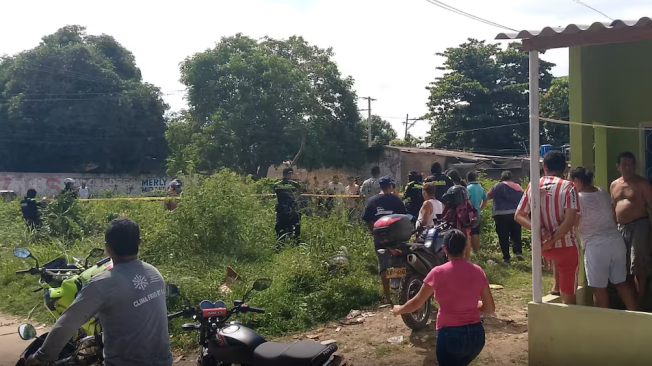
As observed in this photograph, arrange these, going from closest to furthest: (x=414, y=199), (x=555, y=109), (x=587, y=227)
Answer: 1. (x=587, y=227)
2. (x=414, y=199)
3. (x=555, y=109)

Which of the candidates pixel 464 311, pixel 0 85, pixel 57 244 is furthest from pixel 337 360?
pixel 0 85

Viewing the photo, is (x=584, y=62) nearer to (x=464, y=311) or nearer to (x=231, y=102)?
(x=464, y=311)

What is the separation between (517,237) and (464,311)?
712 cm

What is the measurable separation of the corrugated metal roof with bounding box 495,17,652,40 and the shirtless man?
1.49m

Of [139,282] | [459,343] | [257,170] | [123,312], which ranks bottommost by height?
[459,343]

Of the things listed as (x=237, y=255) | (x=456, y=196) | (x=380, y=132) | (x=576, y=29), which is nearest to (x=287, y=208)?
(x=237, y=255)

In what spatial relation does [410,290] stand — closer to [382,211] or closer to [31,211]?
[382,211]

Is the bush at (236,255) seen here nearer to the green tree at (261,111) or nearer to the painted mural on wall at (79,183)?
the green tree at (261,111)

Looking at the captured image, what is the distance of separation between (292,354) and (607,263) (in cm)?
330

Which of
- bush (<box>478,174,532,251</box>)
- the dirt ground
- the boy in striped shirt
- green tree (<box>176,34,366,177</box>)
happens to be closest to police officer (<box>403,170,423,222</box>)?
bush (<box>478,174,532,251</box>)

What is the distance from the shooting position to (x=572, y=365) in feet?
17.1

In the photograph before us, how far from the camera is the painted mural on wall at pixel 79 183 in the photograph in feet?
121

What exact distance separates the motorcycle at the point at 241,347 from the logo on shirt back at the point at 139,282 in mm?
747

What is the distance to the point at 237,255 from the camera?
33.3ft
